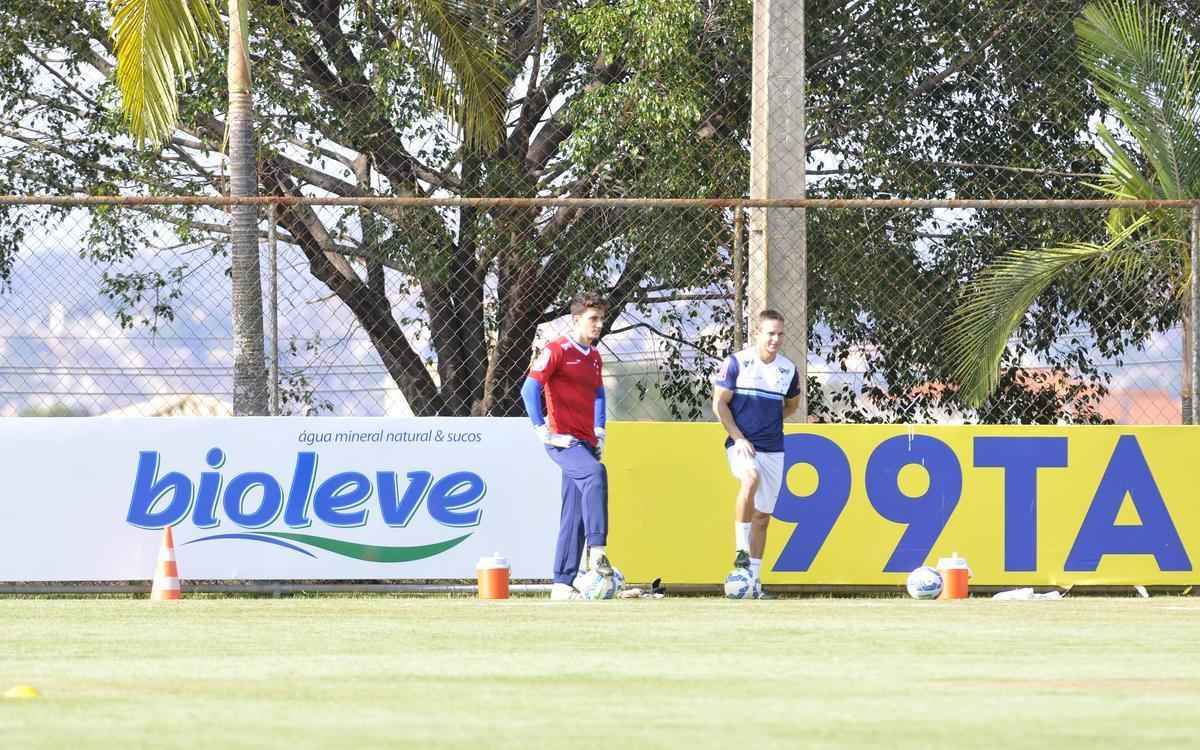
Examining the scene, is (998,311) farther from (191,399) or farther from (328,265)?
(328,265)

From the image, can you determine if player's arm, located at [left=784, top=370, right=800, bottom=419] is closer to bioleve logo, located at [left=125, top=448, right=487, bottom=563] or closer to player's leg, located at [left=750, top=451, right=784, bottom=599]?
player's leg, located at [left=750, top=451, right=784, bottom=599]

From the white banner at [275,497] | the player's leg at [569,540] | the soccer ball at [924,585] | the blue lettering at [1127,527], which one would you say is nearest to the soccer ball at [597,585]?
the player's leg at [569,540]

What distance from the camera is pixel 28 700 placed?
209 inches

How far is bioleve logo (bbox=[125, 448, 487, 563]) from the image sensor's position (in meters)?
11.6

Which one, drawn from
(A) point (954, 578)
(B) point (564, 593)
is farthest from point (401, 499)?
(A) point (954, 578)

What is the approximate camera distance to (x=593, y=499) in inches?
428

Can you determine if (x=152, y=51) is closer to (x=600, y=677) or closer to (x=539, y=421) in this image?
(x=539, y=421)

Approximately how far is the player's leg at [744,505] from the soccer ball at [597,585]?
0.79 m

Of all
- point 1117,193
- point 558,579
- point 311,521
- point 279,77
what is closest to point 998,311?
point 1117,193

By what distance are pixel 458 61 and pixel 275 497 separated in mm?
5221

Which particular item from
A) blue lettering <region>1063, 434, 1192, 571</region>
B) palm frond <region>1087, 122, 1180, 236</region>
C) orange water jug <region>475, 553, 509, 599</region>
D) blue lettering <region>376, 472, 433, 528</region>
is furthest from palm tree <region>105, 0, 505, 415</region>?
palm frond <region>1087, 122, 1180, 236</region>

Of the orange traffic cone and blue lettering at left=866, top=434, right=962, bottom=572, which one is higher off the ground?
blue lettering at left=866, top=434, right=962, bottom=572

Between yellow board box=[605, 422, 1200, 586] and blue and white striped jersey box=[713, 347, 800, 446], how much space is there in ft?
1.49

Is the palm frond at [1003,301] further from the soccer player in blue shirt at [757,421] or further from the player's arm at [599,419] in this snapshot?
the player's arm at [599,419]
